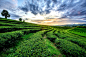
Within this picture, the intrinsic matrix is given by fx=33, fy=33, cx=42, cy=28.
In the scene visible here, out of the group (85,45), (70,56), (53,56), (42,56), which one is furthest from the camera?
(85,45)

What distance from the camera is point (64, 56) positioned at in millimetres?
4773

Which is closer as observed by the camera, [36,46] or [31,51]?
[31,51]

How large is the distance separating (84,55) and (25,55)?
6851mm

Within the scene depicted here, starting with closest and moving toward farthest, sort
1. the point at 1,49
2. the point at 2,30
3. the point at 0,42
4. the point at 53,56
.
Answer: the point at 0,42, the point at 1,49, the point at 53,56, the point at 2,30

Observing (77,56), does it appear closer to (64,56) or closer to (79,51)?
(79,51)

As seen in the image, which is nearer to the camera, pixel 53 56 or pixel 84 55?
pixel 84 55

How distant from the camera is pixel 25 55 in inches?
89.6

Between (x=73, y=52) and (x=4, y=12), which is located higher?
(x=4, y=12)

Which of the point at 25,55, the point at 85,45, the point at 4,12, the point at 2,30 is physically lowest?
the point at 85,45

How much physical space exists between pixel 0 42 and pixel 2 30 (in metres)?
7.04

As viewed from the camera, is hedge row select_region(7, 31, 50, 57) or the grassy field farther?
the grassy field

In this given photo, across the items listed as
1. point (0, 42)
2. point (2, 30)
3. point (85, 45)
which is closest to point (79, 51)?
point (85, 45)

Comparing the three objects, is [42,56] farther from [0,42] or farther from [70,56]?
[0,42]

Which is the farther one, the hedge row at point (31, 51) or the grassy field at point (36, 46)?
the grassy field at point (36, 46)
